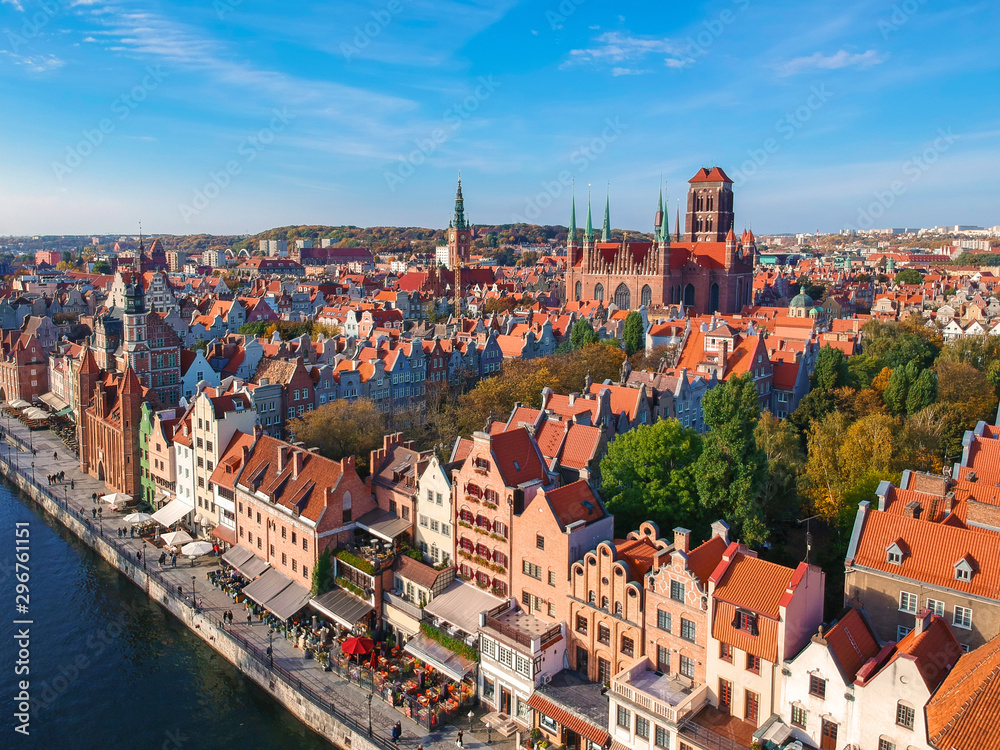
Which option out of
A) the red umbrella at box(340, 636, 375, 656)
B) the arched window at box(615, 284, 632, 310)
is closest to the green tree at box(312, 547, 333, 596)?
the red umbrella at box(340, 636, 375, 656)

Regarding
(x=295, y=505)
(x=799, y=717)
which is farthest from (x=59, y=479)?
(x=799, y=717)

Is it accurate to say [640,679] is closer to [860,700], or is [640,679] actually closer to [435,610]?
[860,700]

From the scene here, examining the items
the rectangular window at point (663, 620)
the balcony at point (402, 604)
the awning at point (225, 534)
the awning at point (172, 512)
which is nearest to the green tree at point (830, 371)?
the rectangular window at point (663, 620)

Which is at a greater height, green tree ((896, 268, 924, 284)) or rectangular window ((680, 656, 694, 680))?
green tree ((896, 268, 924, 284))

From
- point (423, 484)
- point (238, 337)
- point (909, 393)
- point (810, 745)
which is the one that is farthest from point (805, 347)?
point (238, 337)

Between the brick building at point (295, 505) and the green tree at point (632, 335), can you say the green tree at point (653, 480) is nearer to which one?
the brick building at point (295, 505)

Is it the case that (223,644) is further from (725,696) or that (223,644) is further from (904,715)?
(904,715)

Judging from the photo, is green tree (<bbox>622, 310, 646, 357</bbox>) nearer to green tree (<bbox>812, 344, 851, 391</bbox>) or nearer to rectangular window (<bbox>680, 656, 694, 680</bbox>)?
green tree (<bbox>812, 344, 851, 391</bbox>)
